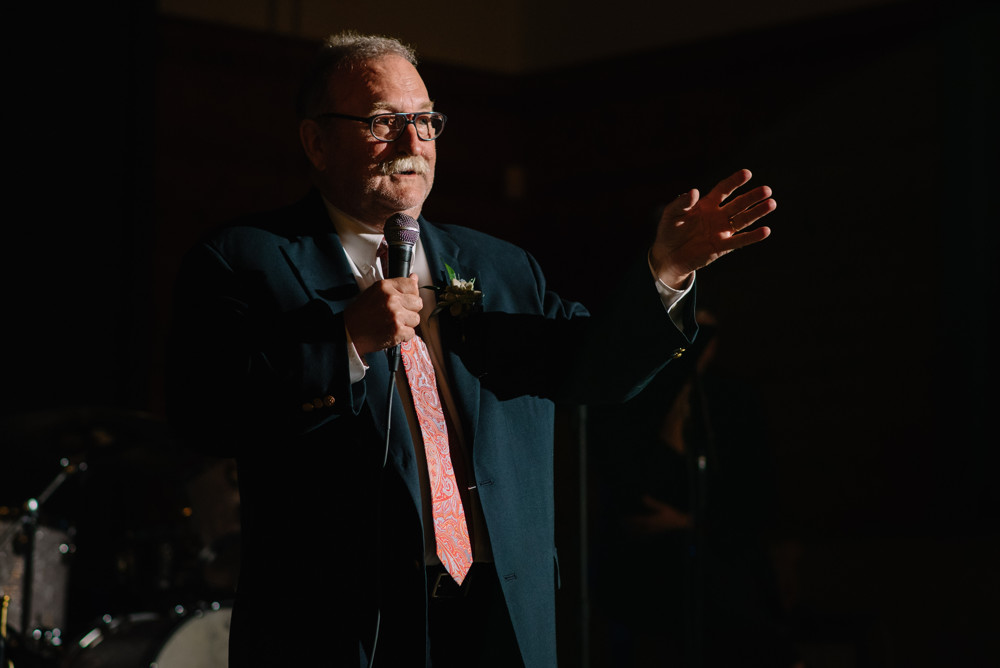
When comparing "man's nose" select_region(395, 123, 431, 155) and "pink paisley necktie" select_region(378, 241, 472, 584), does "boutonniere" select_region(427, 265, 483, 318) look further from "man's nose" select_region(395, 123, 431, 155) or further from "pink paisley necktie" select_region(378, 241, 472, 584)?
"man's nose" select_region(395, 123, 431, 155)

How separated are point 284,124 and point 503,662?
3.86 m

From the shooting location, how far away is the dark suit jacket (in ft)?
5.19

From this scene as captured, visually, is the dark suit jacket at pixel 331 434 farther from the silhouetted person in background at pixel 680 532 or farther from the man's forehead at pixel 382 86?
the silhouetted person in background at pixel 680 532

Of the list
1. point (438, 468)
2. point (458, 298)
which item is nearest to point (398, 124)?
point (458, 298)

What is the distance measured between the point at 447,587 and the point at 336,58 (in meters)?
0.92

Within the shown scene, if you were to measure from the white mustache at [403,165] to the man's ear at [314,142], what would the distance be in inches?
6.3

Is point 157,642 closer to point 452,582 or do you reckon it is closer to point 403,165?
point 452,582

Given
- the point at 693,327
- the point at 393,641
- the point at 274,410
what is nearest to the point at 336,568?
the point at 393,641

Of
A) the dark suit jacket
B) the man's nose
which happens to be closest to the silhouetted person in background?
the dark suit jacket

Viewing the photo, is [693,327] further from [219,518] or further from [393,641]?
[219,518]

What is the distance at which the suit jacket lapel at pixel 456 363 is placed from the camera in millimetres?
1703

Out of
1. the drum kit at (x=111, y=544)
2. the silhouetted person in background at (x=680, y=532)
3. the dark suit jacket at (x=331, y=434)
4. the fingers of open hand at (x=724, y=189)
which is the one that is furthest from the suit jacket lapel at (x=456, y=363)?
the drum kit at (x=111, y=544)

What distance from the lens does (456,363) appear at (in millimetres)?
1738

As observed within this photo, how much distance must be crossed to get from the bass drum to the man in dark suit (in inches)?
71.3
